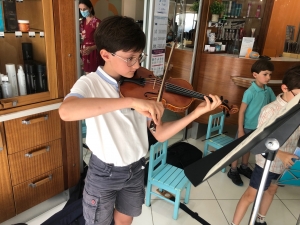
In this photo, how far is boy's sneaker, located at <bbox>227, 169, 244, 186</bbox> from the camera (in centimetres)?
224

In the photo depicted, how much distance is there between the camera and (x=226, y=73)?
2.70 m

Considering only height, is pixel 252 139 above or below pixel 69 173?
above

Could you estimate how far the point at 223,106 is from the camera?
1.21 meters

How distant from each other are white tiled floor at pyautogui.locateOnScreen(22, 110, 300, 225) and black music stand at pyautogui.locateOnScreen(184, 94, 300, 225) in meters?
1.06

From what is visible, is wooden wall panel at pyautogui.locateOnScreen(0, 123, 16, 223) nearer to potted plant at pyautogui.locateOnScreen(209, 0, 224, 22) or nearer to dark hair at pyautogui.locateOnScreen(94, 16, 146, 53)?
dark hair at pyautogui.locateOnScreen(94, 16, 146, 53)

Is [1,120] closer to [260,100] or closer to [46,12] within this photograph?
[46,12]

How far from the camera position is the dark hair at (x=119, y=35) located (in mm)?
919

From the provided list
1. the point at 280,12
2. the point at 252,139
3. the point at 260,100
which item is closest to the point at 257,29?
the point at 280,12

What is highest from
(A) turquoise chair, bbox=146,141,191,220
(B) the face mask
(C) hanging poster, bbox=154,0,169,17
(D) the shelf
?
(C) hanging poster, bbox=154,0,169,17

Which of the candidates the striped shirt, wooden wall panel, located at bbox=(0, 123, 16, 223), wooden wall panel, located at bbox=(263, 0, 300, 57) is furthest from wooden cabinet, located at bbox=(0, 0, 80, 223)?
wooden wall panel, located at bbox=(263, 0, 300, 57)

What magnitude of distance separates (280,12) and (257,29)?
0.54 metres

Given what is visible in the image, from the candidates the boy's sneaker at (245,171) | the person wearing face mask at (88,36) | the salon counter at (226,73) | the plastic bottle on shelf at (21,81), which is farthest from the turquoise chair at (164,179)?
the salon counter at (226,73)

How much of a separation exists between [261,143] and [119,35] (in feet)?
2.05

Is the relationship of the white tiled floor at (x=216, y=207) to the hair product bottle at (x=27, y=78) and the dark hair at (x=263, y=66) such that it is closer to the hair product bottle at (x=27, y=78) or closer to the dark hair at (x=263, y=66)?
the hair product bottle at (x=27, y=78)
